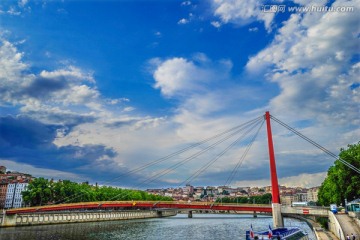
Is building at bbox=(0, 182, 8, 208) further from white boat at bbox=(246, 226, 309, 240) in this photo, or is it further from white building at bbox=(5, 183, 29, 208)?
white boat at bbox=(246, 226, 309, 240)

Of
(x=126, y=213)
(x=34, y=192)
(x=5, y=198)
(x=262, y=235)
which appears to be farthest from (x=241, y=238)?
(x=5, y=198)

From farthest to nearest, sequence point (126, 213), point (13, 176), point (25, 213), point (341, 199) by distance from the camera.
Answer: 1. point (13, 176)
2. point (126, 213)
3. point (25, 213)
4. point (341, 199)

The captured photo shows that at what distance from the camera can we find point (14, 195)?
4665 inches

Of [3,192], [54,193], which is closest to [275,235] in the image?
[54,193]

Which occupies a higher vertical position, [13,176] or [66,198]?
[13,176]

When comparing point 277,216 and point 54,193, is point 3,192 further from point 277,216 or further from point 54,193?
point 277,216

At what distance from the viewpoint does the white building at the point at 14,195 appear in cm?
11712

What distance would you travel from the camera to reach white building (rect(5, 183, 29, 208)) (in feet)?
384

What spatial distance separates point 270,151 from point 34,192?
5223cm

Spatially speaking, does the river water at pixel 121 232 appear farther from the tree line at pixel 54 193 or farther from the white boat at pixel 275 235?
the tree line at pixel 54 193

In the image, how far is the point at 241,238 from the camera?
37031mm

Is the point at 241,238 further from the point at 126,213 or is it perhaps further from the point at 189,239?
the point at 126,213

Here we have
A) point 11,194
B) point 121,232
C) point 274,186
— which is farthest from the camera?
point 11,194

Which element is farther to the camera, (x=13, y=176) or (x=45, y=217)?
(x=13, y=176)
